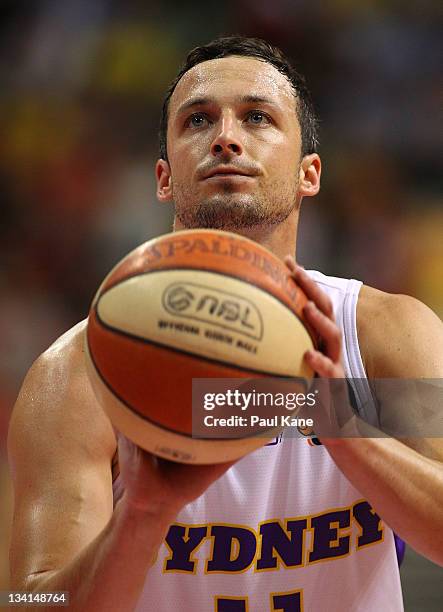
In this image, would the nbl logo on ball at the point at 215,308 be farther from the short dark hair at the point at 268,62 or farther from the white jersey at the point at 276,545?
the short dark hair at the point at 268,62

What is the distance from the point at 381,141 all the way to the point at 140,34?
71.1 inches

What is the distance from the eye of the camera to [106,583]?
71.0 inches

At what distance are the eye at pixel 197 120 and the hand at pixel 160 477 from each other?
1.46 meters

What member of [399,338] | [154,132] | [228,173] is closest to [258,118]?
[228,173]

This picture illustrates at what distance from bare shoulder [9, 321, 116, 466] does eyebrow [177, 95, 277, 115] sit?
94 centimetres

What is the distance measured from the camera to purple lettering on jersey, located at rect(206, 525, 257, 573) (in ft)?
7.63

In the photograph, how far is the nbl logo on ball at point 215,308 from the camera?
1474 mm

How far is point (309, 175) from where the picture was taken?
306cm

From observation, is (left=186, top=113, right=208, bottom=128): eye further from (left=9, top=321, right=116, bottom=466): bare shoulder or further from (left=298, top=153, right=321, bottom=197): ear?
(left=9, top=321, right=116, bottom=466): bare shoulder

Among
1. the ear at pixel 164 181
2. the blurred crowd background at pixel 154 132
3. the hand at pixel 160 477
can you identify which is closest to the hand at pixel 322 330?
the hand at pixel 160 477

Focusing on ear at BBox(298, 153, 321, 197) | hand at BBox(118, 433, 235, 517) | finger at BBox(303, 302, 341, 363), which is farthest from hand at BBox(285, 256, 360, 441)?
ear at BBox(298, 153, 321, 197)

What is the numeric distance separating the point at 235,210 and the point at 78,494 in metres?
1.01

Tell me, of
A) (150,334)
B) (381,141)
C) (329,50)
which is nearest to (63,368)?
(150,334)

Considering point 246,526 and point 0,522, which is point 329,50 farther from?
point 246,526
